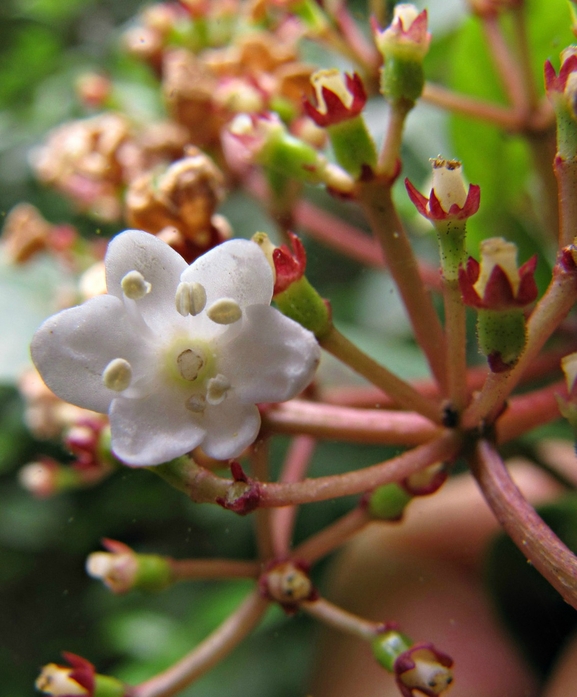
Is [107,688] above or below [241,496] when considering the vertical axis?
below

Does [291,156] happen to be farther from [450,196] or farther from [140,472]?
[140,472]

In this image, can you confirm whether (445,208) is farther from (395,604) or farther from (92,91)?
(92,91)

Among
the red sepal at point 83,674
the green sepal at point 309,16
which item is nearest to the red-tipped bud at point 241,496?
the red sepal at point 83,674

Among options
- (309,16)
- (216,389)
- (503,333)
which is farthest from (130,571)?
(309,16)

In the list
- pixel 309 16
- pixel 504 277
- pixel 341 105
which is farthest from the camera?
pixel 309 16

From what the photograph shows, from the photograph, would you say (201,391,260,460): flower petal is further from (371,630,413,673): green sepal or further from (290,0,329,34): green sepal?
(290,0,329,34): green sepal

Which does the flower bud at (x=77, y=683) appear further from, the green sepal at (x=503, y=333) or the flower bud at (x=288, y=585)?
the green sepal at (x=503, y=333)

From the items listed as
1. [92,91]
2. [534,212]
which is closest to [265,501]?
[534,212]
